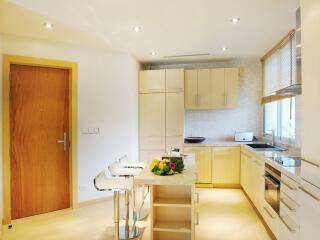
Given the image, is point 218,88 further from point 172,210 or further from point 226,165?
point 172,210

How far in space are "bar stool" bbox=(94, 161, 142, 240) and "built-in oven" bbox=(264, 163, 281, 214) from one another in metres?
1.45

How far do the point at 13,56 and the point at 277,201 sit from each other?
3.70m

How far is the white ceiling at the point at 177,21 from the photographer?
8.11ft

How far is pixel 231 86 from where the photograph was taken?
4.68 meters

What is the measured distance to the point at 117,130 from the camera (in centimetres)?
411

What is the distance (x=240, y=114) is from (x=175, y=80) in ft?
5.10

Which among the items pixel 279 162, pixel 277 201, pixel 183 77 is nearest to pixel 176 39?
pixel 183 77

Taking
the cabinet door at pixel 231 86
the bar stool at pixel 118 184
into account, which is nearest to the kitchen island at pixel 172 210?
the bar stool at pixel 118 184

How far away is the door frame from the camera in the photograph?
10.4ft

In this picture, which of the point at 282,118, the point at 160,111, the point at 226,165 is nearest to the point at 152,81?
the point at 160,111

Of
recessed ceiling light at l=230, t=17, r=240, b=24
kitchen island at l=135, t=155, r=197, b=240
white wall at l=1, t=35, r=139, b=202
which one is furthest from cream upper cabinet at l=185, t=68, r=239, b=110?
kitchen island at l=135, t=155, r=197, b=240

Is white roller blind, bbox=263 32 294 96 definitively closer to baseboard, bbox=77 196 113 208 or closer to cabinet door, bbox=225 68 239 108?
cabinet door, bbox=225 68 239 108

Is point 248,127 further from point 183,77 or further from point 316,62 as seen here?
point 316,62

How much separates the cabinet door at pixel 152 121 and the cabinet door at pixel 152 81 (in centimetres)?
10
